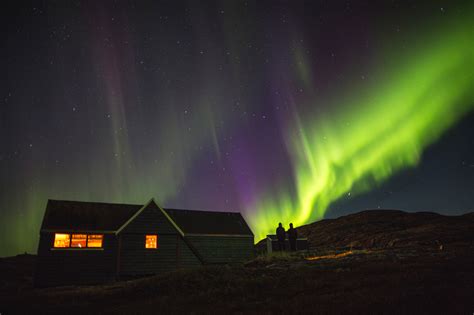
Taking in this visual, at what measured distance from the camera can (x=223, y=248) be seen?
35.3 metres

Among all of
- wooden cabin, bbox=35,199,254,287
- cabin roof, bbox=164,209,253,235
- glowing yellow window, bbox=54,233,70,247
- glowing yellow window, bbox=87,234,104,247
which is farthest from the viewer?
cabin roof, bbox=164,209,253,235

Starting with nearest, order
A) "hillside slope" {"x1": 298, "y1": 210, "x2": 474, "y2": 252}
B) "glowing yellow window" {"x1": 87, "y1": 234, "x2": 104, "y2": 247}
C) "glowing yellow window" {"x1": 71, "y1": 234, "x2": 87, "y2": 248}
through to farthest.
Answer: "glowing yellow window" {"x1": 71, "y1": 234, "x2": 87, "y2": 248}, "glowing yellow window" {"x1": 87, "y1": 234, "x2": 104, "y2": 247}, "hillside slope" {"x1": 298, "y1": 210, "x2": 474, "y2": 252}

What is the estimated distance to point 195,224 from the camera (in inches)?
1423

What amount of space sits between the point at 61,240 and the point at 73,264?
212 centimetres

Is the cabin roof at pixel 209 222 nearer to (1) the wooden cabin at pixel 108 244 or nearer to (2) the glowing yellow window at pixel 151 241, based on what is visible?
(1) the wooden cabin at pixel 108 244

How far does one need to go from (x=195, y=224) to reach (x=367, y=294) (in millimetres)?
27134

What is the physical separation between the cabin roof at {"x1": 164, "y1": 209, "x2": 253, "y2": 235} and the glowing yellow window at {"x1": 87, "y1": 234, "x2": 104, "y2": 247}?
8395 millimetres

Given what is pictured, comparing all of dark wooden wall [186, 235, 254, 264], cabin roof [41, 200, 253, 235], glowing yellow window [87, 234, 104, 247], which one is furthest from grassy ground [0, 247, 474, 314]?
dark wooden wall [186, 235, 254, 264]

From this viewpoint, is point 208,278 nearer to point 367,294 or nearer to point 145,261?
point 367,294

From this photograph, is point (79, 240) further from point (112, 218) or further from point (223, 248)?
point (223, 248)

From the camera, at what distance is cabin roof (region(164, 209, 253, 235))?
35.5 meters

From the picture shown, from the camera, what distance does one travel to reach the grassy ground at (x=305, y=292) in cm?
922

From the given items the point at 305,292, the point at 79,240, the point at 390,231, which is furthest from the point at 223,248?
the point at 390,231

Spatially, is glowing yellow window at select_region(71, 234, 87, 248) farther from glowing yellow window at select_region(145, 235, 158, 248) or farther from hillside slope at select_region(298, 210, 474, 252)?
hillside slope at select_region(298, 210, 474, 252)
